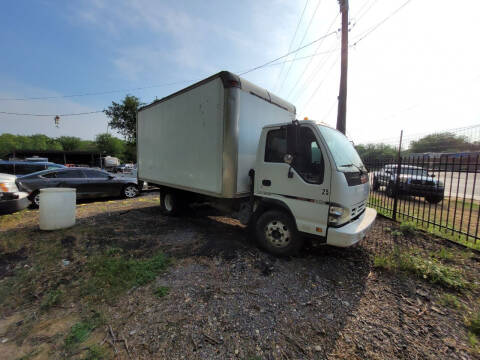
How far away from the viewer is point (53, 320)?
2102mm

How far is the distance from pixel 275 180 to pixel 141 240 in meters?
3.05

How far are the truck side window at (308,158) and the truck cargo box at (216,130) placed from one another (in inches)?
40.2

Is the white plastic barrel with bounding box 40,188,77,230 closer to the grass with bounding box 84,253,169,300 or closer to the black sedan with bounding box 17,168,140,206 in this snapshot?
the grass with bounding box 84,253,169,300

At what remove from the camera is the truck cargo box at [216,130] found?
3447 millimetres

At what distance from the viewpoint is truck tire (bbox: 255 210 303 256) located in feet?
10.6

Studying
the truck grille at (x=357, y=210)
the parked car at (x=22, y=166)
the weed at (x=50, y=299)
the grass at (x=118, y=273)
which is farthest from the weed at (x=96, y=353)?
the parked car at (x=22, y=166)

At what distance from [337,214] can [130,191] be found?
28.2ft

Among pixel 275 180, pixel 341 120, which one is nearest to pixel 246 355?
pixel 275 180

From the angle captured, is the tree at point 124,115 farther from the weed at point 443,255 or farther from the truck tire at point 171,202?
the weed at point 443,255

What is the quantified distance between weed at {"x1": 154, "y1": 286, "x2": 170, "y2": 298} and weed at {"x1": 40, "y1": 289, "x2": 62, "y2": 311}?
1.14 metres

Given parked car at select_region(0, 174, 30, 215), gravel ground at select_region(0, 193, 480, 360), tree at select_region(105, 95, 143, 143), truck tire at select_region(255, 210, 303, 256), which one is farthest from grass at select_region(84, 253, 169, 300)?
tree at select_region(105, 95, 143, 143)

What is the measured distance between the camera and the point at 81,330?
1.94 m

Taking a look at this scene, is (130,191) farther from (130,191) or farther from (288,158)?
(288,158)

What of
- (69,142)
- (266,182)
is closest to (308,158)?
(266,182)
